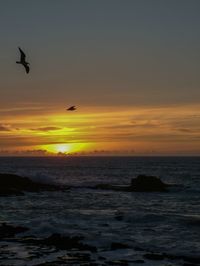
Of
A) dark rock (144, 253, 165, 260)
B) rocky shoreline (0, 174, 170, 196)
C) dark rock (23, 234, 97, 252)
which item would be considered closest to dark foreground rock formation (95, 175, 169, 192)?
rocky shoreline (0, 174, 170, 196)

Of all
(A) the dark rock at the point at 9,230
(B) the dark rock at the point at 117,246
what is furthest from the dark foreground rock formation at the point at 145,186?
(B) the dark rock at the point at 117,246

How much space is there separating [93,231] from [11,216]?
31.5 ft

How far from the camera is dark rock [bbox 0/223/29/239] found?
30984 mm

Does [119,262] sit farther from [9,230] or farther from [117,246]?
[9,230]

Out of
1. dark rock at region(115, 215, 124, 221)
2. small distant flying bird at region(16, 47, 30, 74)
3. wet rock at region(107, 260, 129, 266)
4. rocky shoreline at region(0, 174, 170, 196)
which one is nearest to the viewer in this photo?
small distant flying bird at region(16, 47, 30, 74)

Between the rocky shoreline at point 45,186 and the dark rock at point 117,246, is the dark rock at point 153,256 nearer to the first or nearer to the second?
the dark rock at point 117,246

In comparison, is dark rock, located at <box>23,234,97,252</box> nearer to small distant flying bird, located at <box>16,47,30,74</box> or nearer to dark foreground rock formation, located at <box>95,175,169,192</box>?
small distant flying bird, located at <box>16,47,30,74</box>

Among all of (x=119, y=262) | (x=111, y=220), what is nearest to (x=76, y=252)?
(x=119, y=262)

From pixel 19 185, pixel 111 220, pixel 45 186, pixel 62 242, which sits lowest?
pixel 62 242

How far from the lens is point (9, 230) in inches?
1275

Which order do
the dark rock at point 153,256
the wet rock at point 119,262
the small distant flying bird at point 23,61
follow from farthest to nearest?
1. the dark rock at point 153,256
2. the wet rock at point 119,262
3. the small distant flying bird at point 23,61

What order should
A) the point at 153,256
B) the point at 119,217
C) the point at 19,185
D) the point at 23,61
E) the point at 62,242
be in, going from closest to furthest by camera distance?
the point at 23,61 → the point at 153,256 → the point at 62,242 → the point at 119,217 → the point at 19,185

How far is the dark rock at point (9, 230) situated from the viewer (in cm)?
3098

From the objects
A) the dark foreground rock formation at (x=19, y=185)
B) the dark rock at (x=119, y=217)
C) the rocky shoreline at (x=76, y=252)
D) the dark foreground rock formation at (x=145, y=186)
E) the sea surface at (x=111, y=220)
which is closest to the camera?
the rocky shoreline at (x=76, y=252)
